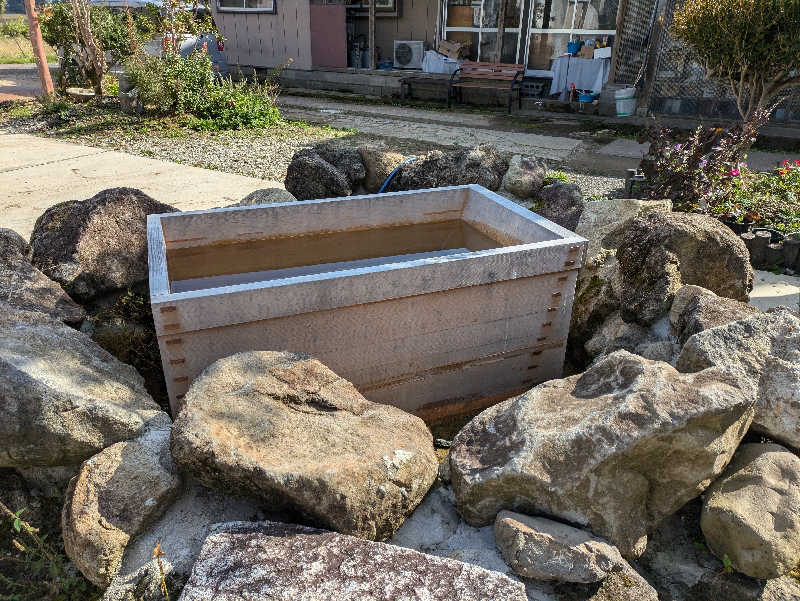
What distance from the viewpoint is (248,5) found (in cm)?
1650

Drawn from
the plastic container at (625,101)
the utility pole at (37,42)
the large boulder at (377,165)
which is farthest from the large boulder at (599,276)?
the utility pole at (37,42)

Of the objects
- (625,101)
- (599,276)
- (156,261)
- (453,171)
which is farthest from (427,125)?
(156,261)

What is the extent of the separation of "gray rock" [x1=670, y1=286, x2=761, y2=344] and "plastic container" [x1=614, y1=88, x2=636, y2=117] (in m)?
9.66

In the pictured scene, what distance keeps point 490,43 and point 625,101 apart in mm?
4152

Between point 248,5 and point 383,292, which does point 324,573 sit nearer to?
point 383,292

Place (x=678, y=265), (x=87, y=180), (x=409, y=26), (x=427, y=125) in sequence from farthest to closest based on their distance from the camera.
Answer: (x=409, y=26) → (x=427, y=125) → (x=87, y=180) → (x=678, y=265)

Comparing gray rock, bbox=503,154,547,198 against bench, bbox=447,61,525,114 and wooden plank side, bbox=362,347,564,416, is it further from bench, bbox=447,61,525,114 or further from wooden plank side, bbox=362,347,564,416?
bench, bbox=447,61,525,114

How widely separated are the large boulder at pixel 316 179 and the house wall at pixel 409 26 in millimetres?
10645

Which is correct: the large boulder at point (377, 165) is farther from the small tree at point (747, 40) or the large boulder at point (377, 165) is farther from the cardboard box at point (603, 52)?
the cardboard box at point (603, 52)

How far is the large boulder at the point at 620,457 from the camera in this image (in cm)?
225

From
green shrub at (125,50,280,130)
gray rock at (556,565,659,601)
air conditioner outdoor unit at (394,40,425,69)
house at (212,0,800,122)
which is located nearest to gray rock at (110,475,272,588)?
gray rock at (556,565,659,601)

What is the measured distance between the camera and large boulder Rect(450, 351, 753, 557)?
225 cm

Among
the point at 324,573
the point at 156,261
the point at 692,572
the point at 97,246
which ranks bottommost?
the point at 692,572

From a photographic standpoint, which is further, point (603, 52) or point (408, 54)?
point (408, 54)
